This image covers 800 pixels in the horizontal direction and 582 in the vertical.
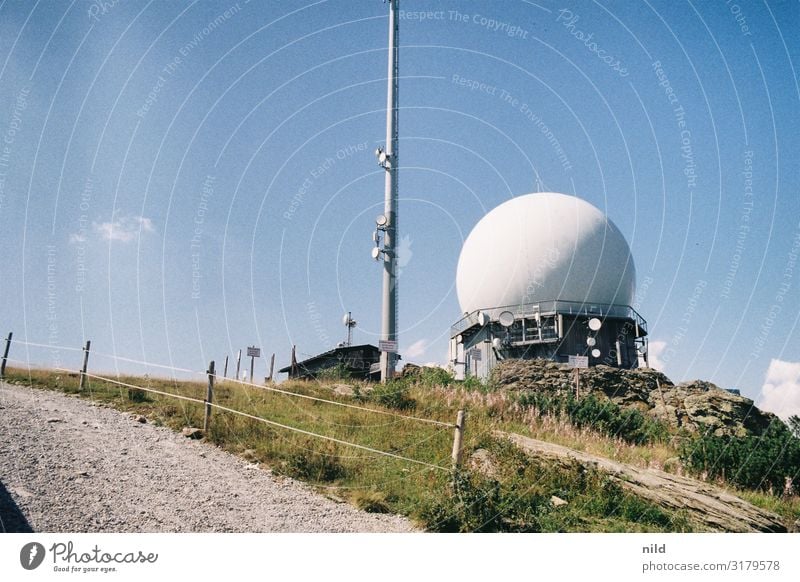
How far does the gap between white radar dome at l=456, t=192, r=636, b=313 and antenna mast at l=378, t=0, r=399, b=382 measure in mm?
9064

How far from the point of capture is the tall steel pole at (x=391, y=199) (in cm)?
1941

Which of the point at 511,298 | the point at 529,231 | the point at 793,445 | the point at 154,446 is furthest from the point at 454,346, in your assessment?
the point at 154,446

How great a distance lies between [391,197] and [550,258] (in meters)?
10.8

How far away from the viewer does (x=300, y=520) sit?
6.25 m

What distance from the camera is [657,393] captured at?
1672cm

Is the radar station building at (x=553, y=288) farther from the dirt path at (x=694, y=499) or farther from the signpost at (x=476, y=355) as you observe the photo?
the dirt path at (x=694, y=499)

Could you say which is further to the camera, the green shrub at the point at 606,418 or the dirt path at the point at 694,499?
the green shrub at the point at 606,418

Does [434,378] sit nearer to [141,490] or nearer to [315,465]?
[315,465]

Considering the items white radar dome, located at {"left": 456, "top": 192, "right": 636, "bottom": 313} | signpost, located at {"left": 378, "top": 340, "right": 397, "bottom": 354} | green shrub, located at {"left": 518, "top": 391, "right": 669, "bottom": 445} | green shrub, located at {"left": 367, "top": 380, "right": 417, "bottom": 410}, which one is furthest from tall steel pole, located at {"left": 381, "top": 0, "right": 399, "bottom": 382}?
white radar dome, located at {"left": 456, "top": 192, "right": 636, "bottom": 313}

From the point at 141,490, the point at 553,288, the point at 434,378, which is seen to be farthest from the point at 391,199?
the point at 141,490
